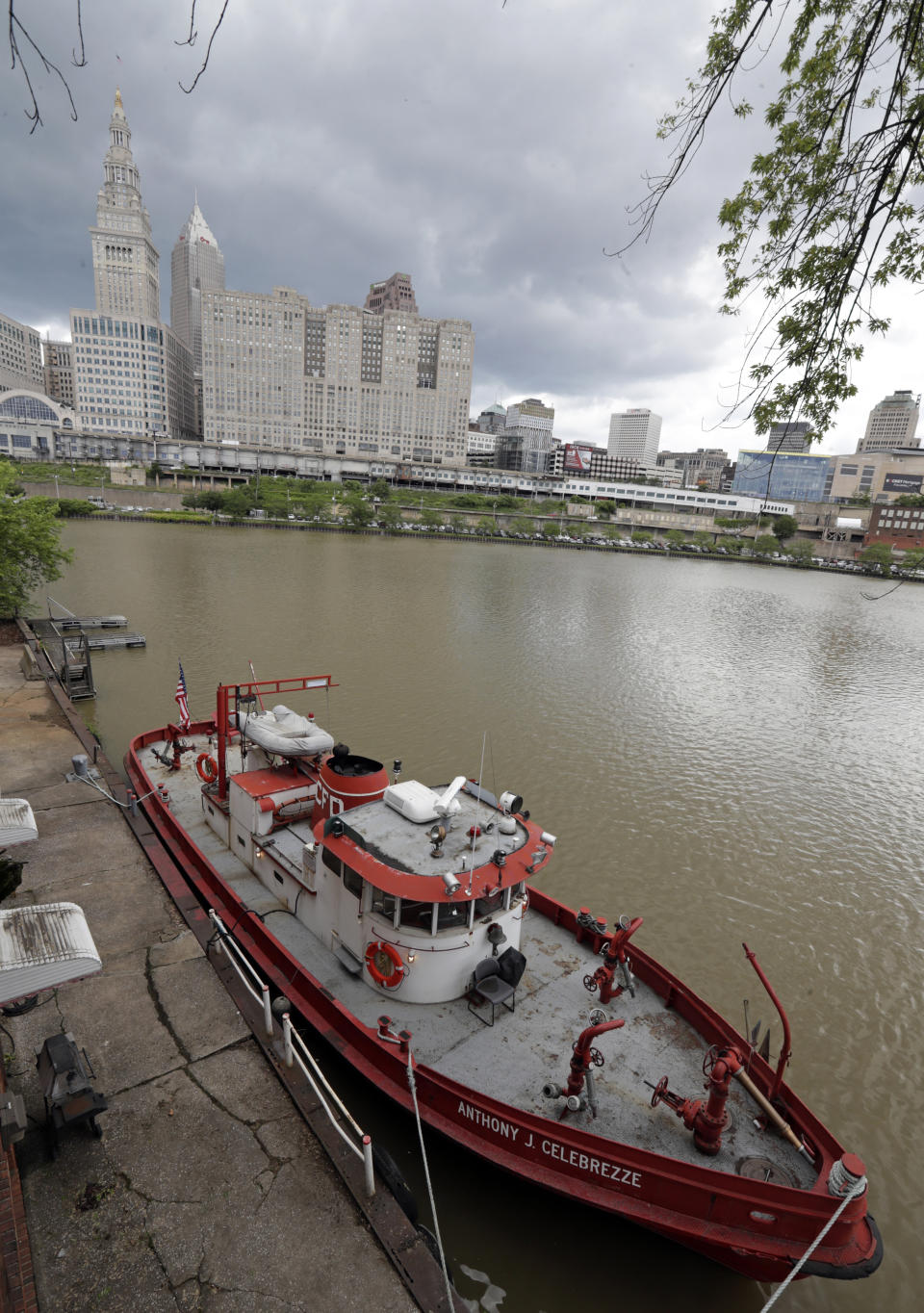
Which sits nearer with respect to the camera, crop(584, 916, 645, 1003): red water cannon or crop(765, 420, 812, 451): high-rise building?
crop(765, 420, 812, 451): high-rise building

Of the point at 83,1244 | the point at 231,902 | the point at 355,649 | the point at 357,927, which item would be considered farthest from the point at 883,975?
the point at 355,649

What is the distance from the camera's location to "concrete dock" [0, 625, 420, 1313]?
4668mm

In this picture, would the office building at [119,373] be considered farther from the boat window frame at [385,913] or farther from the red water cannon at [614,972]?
the red water cannon at [614,972]

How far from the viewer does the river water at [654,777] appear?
22.3ft

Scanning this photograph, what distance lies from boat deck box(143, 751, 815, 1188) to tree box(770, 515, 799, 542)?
14300 centimetres

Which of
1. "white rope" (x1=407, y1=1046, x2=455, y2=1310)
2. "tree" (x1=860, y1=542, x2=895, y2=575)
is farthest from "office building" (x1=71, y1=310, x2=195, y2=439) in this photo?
"white rope" (x1=407, y1=1046, x2=455, y2=1310)

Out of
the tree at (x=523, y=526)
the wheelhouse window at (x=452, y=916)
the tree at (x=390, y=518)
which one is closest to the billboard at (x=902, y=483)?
the tree at (x=523, y=526)

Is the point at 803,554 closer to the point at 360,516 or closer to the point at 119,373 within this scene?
the point at 360,516

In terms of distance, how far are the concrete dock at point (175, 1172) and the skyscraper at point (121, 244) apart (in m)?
195

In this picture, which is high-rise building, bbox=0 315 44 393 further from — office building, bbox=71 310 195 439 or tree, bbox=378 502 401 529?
tree, bbox=378 502 401 529

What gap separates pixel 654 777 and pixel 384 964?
12.9 meters

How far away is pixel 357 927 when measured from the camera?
8.34 meters

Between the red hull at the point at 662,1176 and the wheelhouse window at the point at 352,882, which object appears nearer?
the red hull at the point at 662,1176

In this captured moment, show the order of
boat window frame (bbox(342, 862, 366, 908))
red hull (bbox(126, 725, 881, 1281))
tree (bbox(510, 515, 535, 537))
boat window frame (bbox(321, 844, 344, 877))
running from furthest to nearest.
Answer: tree (bbox(510, 515, 535, 537)) < boat window frame (bbox(321, 844, 344, 877)) < boat window frame (bbox(342, 862, 366, 908)) < red hull (bbox(126, 725, 881, 1281))
